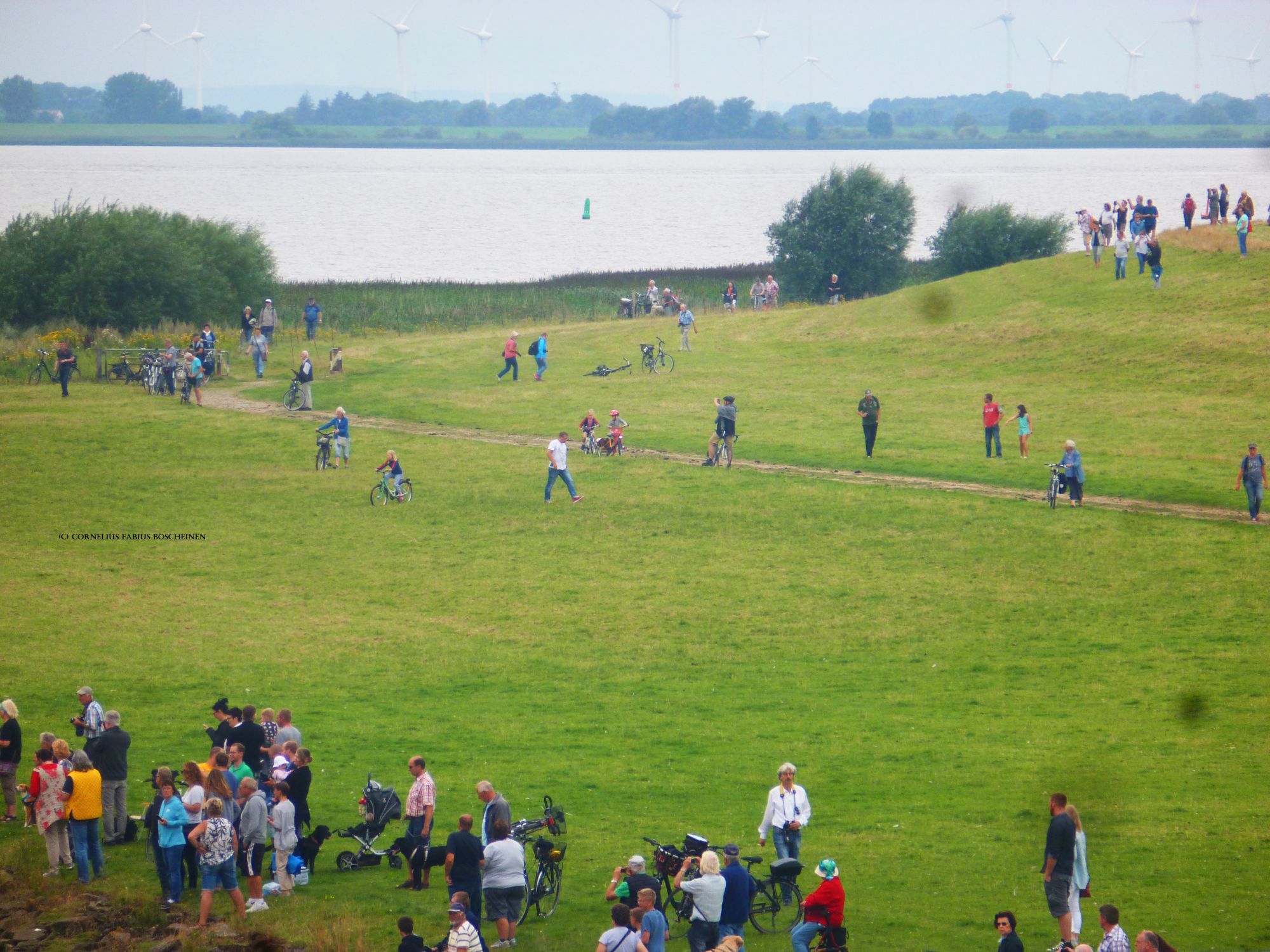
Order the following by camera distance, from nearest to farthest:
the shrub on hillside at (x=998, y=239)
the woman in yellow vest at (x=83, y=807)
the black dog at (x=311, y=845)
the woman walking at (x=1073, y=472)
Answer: the woman in yellow vest at (x=83, y=807) → the black dog at (x=311, y=845) → the woman walking at (x=1073, y=472) → the shrub on hillside at (x=998, y=239)

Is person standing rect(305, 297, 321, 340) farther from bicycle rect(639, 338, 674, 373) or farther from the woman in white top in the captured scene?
the woman in white top

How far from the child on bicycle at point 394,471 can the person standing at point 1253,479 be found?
2401 centimetres

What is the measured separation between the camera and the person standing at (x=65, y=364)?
52.5 meters

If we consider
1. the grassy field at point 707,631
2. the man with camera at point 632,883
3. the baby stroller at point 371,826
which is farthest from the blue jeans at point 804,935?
the baby stroller at point 371,826

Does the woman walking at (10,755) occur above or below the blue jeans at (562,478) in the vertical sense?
below

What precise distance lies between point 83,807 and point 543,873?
636cm

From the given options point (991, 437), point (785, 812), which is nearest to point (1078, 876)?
point (785, 812)

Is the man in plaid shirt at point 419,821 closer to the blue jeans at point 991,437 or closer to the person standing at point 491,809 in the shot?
the person standing at point 491,809

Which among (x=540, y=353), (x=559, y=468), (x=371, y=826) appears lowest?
(x=371, y=826)

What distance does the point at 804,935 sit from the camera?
14812 millimetres

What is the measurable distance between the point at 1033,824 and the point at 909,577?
13332 millimetres

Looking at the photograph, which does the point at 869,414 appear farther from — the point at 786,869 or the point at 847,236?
the point at 847,236

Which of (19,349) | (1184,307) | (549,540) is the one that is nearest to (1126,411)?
(1184,307)

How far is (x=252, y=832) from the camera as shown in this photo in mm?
16766
